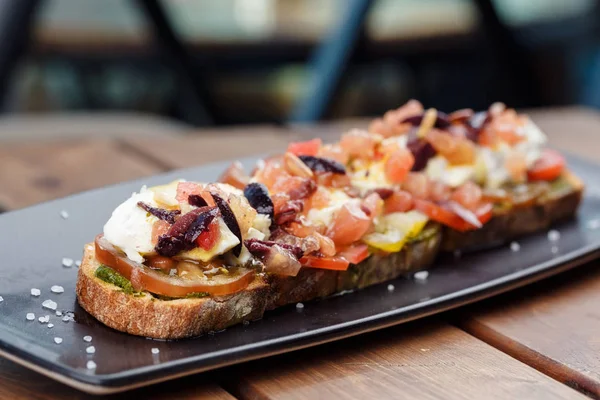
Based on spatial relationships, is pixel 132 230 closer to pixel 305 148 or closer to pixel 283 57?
pixel 305 148

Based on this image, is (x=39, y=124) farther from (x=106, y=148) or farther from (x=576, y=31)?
(x=576, y=31)

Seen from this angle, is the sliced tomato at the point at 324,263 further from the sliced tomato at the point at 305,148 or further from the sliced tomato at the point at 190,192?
the sliced tomato at the point at 305,148

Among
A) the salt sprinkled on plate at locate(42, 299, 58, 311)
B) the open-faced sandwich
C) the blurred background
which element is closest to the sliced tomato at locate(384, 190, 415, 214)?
the open-faced sandwich

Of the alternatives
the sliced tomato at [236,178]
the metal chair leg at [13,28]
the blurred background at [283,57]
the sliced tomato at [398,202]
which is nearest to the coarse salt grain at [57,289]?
the sliced tomato at [236,178]

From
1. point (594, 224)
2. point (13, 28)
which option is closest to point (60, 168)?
point (13, 28)

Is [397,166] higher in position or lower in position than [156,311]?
higher

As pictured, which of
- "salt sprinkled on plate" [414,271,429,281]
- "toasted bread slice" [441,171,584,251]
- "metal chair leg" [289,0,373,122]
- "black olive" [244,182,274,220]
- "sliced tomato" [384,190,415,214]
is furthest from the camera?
"metal chair leg" [289,0,373,122]

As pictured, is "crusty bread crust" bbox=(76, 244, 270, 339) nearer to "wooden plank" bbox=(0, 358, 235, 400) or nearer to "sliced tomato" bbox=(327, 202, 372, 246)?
"wooden plank" bbox=(0, 358, 235, 400)
